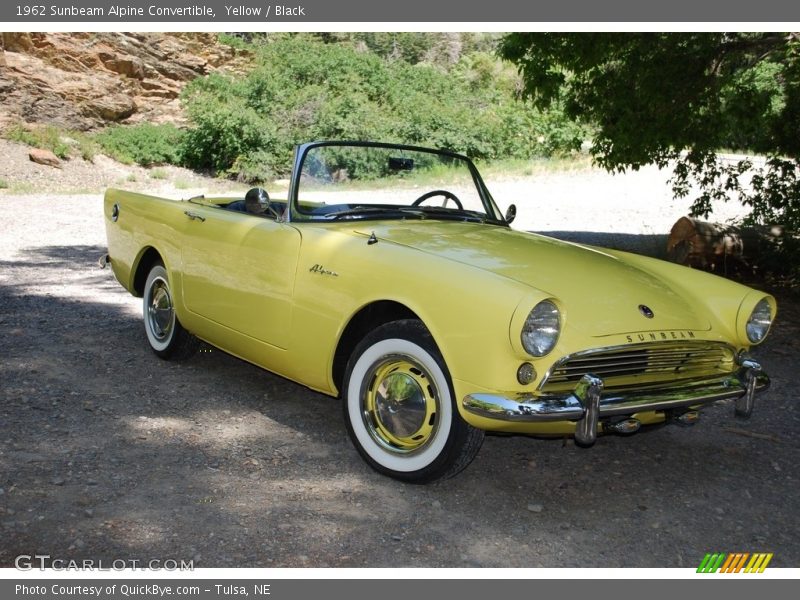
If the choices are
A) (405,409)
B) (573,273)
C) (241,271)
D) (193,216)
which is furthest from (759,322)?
(193,216)

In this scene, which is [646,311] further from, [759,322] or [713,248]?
[713,248]

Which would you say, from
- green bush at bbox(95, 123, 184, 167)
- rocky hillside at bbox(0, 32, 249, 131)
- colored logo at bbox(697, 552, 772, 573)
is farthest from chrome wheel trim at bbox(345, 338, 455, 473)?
rocky hillside at bbox(0, 32, 249, 131)

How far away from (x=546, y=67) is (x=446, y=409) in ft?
21.2

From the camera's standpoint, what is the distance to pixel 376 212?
14.9 ft

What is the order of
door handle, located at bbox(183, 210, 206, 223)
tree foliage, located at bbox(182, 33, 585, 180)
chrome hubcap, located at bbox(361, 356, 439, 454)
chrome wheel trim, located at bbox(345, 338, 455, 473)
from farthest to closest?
tree foliage, located at bbox(182, 33, 585, 180)
door handle, located at bbox(183, 210, 206, 223)
chrome hubcap, located at bbox(361, 356, 439, 454)
chrome wheel trim, located at bbox(345, 338, 455, 473)

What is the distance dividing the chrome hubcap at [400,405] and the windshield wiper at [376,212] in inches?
42.2

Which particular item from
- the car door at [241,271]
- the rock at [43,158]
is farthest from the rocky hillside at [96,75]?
the car door at [241,271]

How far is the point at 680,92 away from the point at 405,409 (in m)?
6.63

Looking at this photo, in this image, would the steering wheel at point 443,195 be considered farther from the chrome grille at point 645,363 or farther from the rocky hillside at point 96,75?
the rocky hillside at point 96,75

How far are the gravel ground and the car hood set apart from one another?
2.65ft

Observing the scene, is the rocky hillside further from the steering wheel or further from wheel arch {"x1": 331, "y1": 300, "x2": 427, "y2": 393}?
wheel arch {"x1": 331, "y1": 300, "x2": 427, "y2": 393}

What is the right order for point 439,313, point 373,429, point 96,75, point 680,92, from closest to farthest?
point 439,313 < point 373,429 < point 680,92 < point 96,75

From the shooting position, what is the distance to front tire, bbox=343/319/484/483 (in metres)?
3.44

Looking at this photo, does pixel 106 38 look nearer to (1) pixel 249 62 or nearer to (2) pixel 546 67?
(1) pixel 249 62
